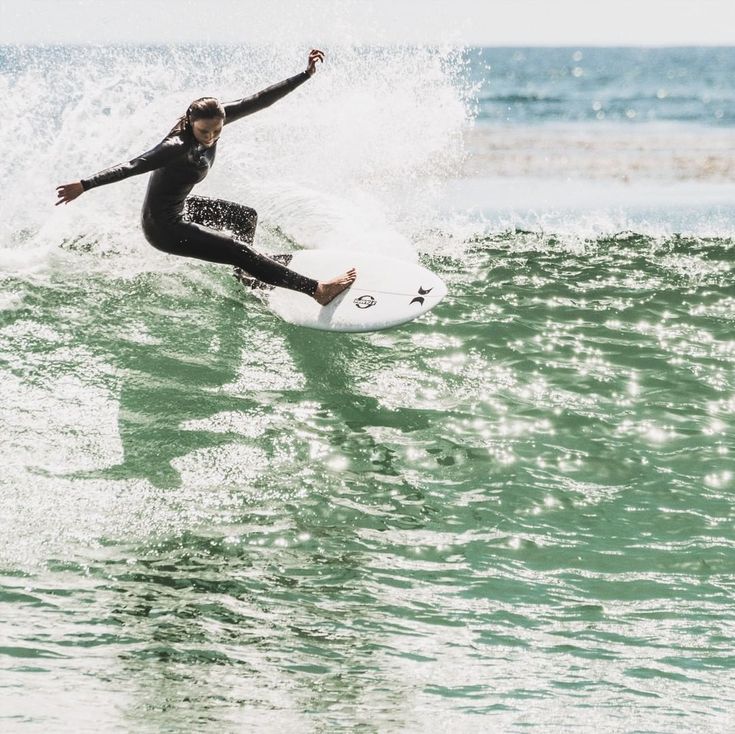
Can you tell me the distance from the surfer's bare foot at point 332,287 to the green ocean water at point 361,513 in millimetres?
466

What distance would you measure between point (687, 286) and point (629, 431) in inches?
143

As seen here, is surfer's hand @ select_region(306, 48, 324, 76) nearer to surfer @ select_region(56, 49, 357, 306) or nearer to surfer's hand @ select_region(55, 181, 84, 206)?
surfer @ select_region(56, 49, 357, 306)

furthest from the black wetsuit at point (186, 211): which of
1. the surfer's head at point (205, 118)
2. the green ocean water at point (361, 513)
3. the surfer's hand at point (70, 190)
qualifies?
the green ocean water at point (361, 513)

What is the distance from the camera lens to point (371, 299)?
28.0 feet

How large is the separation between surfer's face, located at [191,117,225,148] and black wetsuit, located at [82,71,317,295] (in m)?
0.10

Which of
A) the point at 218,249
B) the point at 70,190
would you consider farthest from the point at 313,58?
the point at 70,190

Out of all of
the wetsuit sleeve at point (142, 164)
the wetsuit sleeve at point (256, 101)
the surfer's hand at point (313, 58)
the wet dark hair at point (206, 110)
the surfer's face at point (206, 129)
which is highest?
the surfer's hand at point (313, 58)

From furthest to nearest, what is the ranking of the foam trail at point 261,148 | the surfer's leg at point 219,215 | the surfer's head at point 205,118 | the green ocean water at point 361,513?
the foam trail at point 261,148 → the surfer's leg at point 219,215 → the surfer's head at point 205,118 → the green ocean water at point 361,513

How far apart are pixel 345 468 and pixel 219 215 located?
2909 millimetres

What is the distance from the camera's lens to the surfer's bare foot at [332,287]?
27.4 feet

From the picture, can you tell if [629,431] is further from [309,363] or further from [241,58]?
[241,58]

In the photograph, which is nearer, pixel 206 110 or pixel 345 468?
pixel 345 468

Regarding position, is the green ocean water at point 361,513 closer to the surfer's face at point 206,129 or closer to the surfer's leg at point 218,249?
the surfer's leg at point 218,249

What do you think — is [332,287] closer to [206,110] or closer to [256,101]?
[256,101]
